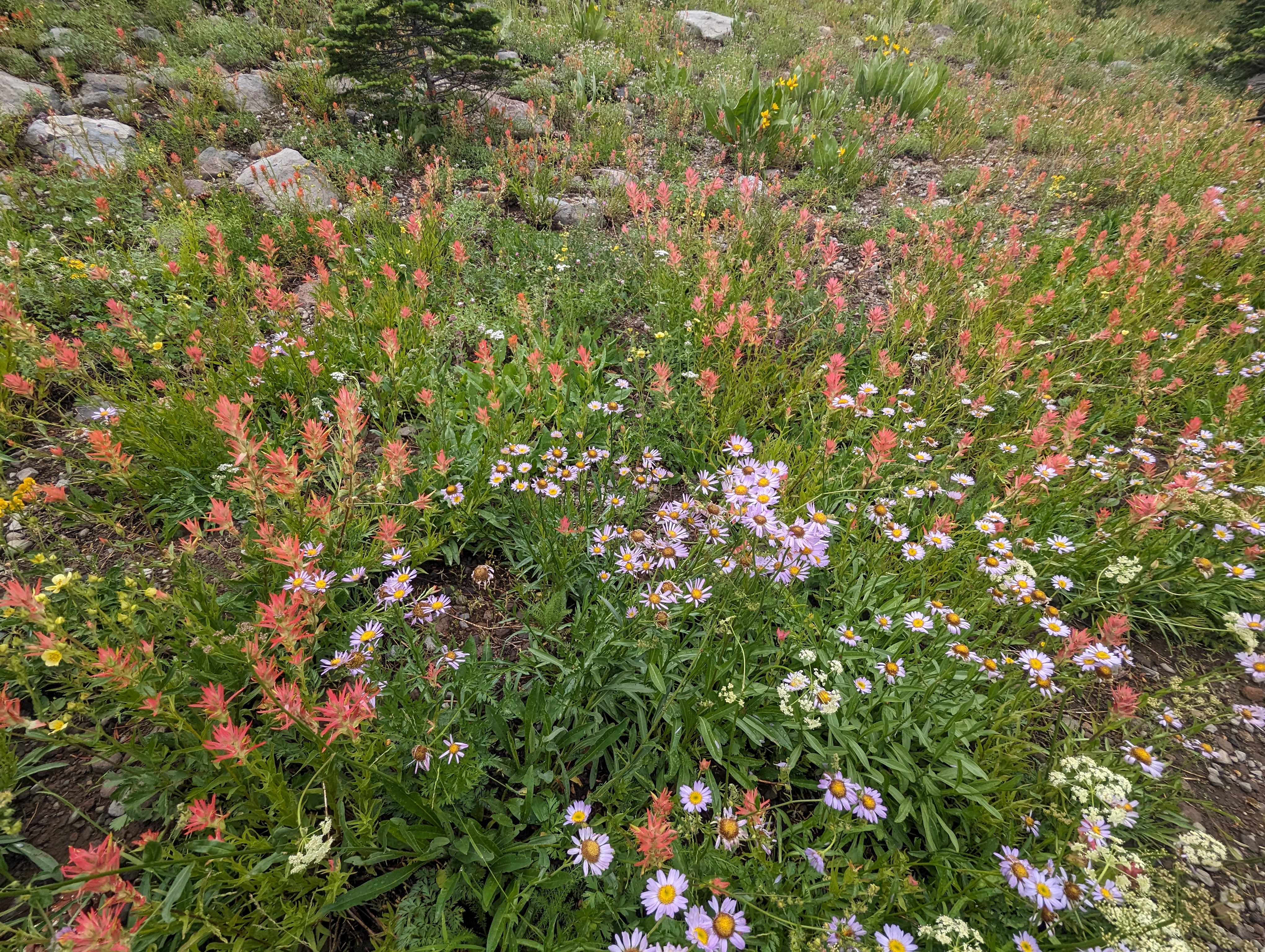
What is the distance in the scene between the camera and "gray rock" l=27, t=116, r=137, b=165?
464 centimetres

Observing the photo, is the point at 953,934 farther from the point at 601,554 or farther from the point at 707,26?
the point at 707,26

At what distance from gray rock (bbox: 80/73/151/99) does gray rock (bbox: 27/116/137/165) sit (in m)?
0.89

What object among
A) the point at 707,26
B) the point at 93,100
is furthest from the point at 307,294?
the point at 707,26

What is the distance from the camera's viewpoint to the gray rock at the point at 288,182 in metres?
4.52

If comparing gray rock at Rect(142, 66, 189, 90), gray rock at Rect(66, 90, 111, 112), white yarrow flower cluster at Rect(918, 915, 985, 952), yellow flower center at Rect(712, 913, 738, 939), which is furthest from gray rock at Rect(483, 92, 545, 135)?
white yarrow flower cluster at Rect(918, 915, 985, 952)

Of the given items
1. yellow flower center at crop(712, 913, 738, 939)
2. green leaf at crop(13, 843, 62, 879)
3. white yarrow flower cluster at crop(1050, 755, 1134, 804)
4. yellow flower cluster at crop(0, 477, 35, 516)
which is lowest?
green leaf at crop(13, 843, 62, 879)

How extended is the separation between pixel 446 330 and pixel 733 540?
2.26 meters

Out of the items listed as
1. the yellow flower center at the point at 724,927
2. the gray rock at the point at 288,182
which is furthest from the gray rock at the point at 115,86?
the yellow flower center at the point at 724,927

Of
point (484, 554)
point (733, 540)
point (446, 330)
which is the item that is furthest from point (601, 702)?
point (446, 330)

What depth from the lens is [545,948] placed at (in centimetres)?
138

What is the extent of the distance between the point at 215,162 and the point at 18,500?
4.79m

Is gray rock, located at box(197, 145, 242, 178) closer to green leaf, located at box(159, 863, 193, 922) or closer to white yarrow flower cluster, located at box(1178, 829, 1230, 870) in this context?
green leaf, located at box(159, 863, 193, 922)

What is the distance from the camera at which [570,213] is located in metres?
5.12

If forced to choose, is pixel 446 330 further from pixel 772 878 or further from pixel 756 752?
pixel 772 878
